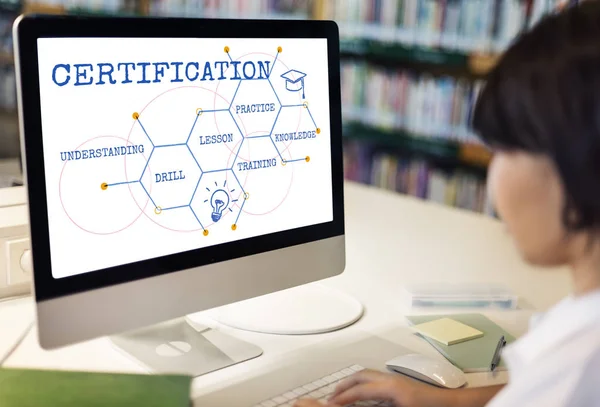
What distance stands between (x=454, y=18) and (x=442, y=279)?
160cm

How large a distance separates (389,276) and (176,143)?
0.56 meters

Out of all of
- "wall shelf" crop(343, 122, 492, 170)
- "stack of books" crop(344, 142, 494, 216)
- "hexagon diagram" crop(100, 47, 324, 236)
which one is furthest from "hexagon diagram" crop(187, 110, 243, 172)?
"stack of books" crop(344, 142, 494, 216)

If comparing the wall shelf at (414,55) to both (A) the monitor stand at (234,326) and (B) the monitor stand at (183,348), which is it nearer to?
(A) the monitor stand at (234,326)

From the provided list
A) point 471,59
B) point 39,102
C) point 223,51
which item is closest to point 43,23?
point 39,102

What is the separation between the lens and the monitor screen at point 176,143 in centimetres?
83

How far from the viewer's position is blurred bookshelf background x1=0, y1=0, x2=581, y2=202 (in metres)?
2.63

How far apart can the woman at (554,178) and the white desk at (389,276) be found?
11.0 inches

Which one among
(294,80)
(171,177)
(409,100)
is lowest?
(409,100)

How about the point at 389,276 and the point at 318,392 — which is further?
the point at 389,276

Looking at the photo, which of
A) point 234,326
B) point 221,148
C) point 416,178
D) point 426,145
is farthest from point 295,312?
point 416,178

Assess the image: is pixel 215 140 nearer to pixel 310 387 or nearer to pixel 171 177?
pixel 171 177

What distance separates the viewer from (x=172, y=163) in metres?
0.92

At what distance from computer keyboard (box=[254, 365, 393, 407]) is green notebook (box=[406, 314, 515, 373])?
15 centimetres

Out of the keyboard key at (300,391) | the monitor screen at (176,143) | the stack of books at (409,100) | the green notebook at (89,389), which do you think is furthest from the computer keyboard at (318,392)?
the stack of books at (409,100)
